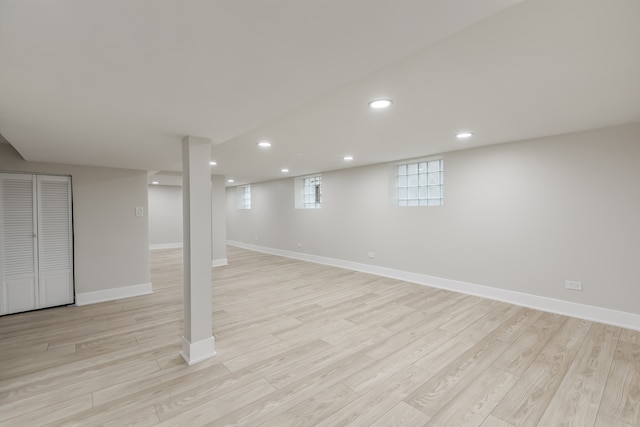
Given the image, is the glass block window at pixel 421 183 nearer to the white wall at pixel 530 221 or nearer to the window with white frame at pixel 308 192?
the white wall at pixel 530 221

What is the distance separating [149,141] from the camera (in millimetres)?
2799

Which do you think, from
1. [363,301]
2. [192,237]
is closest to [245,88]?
[192,237]

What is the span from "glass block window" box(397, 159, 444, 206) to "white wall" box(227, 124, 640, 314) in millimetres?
245

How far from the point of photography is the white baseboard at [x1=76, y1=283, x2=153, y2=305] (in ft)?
13.5

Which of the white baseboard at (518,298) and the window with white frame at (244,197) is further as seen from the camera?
the window with white frame at (244,197)

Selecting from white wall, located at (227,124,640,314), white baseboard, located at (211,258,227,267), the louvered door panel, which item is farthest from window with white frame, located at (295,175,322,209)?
the louvered door panel

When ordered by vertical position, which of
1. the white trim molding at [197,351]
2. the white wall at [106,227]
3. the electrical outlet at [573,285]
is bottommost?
the white trim molding at [197,351]

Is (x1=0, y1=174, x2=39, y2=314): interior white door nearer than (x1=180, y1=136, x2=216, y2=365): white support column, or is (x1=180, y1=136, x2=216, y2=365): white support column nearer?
(x1=180, y1=136, x2=216, y2=365): white support column

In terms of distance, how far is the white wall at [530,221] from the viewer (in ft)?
10.4

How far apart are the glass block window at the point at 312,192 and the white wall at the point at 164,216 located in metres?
4.98

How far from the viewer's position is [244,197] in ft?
33.0

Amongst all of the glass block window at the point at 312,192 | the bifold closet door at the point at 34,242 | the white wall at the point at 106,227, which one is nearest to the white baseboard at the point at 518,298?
the glass block window at the point at 312,192

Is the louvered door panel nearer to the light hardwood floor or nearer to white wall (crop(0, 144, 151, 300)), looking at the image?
white wall (crop(0, 144, 151, 300))

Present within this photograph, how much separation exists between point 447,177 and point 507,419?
140 inches
